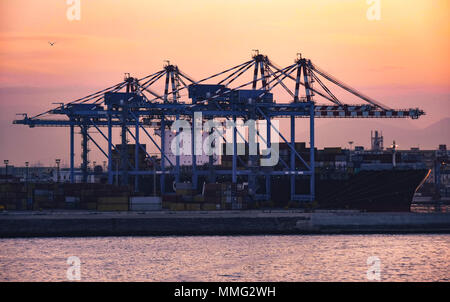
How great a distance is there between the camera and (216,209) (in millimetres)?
95812

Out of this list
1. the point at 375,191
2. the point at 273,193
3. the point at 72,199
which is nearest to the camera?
the point at 72,199

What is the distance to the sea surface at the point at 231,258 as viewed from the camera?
195 ft

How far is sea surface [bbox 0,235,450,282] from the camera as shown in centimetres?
5944

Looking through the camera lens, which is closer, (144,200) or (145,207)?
(145,207)

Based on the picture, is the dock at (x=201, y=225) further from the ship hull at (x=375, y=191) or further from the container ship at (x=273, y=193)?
the ship hull at (x=375, y=191)

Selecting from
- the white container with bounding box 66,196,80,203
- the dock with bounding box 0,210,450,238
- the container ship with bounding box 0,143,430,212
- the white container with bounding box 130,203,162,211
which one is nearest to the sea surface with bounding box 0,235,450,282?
the dock with bounding box 0,210,450,238

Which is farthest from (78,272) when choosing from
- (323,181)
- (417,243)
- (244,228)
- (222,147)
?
(222,147)

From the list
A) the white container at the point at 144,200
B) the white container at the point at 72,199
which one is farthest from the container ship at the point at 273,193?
the white container at the point at 72,199

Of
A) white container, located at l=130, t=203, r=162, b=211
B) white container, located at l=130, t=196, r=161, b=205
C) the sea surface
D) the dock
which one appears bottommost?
the sea surface

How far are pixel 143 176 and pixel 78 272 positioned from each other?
62383 millimetres

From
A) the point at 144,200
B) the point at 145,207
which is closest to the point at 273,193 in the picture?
the point at 144,200

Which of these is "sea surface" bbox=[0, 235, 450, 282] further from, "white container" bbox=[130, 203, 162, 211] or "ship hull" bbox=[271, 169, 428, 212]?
"ship hull" bbox=[271, 169, 428, 212]

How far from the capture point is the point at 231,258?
6656cm

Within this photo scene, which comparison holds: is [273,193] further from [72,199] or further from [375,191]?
[72,199]
